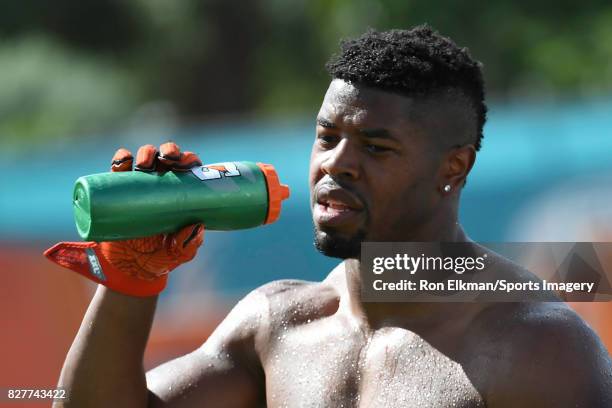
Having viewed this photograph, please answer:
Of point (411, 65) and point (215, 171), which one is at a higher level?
point (411, 65)

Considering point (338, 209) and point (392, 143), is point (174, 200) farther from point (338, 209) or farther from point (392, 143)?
point (392, 143)

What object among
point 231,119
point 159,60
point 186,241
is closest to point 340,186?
point 186,241

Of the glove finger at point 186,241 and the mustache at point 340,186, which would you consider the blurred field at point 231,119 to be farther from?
the glove finger at point 186,241

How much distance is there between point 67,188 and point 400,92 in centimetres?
542

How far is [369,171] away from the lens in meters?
3.34

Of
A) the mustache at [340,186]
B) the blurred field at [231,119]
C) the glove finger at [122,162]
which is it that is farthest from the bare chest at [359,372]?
the blurred field at [231,119]

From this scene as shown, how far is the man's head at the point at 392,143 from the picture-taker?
11.0ft

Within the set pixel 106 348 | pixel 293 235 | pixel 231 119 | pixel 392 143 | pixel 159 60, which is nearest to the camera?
pixel 392 143

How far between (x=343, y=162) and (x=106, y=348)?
874mm

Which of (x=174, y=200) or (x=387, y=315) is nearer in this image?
(x=174, y=200)

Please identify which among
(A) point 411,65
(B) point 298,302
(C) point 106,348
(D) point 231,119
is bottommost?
(C) point 106,348

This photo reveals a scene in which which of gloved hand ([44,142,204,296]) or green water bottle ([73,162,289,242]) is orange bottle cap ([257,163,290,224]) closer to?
green water bottle ([73,162,289,242])

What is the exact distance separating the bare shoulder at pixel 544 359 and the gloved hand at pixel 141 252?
2.81 ft

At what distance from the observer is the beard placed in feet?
11.0
